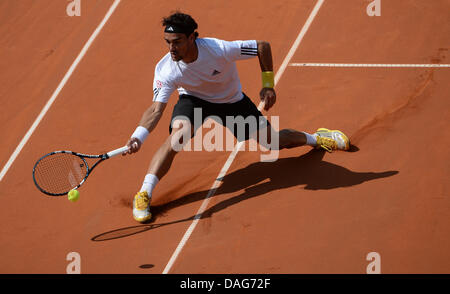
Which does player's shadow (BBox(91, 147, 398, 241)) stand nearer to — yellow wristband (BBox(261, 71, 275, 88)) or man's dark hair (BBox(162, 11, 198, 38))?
yellow wristband (BBox(261, 71, 275, 88))

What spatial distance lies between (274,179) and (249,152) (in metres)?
0.64

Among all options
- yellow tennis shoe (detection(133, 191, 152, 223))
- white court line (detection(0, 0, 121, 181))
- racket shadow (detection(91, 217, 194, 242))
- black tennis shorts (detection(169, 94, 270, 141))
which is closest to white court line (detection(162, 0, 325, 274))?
racket shadow (detection(91, 217, 194, 242))

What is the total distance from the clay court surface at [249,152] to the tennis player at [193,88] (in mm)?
507

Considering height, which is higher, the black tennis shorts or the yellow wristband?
the yellow wristband

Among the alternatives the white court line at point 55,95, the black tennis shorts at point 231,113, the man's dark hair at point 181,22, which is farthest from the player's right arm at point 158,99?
the white court line at point 55,95

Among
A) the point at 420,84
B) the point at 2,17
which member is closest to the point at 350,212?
the point at 420,84

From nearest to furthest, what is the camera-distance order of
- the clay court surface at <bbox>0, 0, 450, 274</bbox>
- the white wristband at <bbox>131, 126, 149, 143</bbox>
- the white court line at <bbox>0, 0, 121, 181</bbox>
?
the clay court surface at <bbox>0, 0, 450, 274</bbox> < the white wristband at <bbox>131, 126, 149, 143</bbox> < the white court line at <bbox>0, 0, 121, 181</bbox>

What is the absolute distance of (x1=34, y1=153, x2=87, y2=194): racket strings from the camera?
6207 millimetres

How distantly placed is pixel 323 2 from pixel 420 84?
7.43 ft

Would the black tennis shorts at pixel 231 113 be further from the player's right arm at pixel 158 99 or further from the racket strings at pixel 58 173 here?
the racket strings at pixel 58 173

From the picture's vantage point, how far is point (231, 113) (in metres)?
6.53

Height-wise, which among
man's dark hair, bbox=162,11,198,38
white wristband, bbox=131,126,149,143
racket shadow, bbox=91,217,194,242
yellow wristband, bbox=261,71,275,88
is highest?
man's dark hair, bbox=162,11,198,38

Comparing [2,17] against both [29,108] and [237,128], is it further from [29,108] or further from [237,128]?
[237,128]

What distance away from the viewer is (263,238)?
5.92 m
